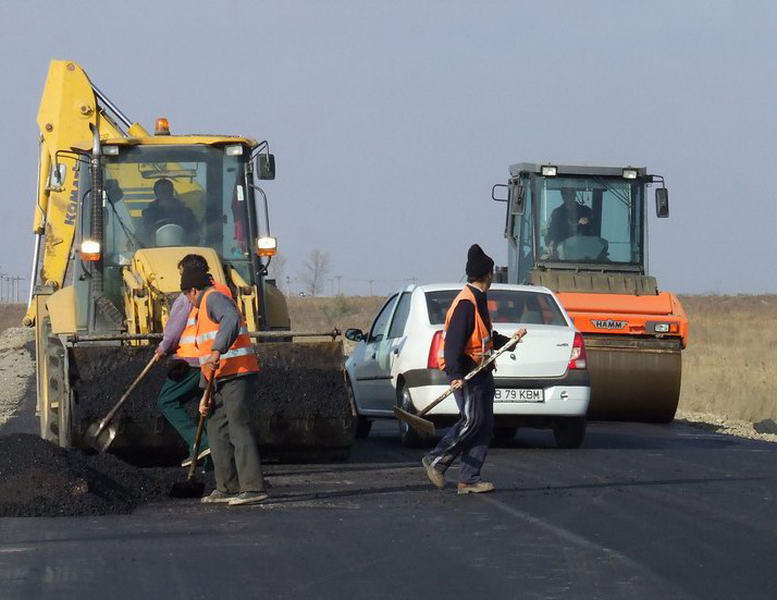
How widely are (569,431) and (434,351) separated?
5.55ft

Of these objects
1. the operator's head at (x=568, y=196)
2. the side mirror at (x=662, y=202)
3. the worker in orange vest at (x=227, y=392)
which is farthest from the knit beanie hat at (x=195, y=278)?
the side mirror at (x=662, y=202)

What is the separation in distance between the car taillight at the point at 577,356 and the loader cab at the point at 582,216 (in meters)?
6.91

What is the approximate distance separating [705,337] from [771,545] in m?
42.9

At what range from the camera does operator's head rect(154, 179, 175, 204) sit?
589 inches

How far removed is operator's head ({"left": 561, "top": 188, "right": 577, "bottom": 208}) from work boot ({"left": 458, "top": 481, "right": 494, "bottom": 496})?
37.4 feet

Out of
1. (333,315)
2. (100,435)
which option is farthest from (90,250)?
(333,315)

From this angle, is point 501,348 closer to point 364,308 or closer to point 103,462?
point 103,462

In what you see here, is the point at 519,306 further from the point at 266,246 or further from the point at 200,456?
the point at 200,456

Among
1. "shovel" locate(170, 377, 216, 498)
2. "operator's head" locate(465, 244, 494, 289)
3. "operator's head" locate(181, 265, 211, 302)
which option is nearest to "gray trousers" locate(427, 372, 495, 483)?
"operator's head" locate(465, 244, 494, 289)

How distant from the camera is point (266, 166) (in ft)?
49.3

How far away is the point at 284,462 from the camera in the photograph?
45.3 feet

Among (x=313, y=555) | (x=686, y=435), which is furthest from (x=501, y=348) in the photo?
(x=686, y=435)

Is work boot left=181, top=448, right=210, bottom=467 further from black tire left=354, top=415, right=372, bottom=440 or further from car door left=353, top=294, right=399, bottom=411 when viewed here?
black tire left=354, top=415, right=372, bottom=440

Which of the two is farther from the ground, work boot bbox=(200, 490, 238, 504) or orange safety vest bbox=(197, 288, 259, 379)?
orange safety vest bbox=(197, 288, 259, 379)
